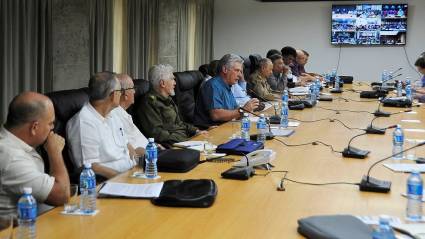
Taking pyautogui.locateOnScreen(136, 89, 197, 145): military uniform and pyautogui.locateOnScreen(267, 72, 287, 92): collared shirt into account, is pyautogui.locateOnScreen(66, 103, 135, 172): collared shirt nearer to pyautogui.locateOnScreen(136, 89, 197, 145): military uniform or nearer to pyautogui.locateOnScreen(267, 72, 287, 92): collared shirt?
Answer: pyautogui.locateOnScreen(136, 89, 197, 145): military uniform

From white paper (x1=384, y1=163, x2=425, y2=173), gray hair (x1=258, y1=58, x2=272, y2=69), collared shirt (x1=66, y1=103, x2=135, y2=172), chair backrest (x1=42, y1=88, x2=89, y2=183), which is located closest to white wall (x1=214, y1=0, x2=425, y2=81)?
gray hair (x1=258, y1=58, x2=272, y2=69)

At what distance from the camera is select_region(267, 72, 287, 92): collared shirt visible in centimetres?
749

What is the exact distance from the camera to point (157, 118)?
4.12 meters

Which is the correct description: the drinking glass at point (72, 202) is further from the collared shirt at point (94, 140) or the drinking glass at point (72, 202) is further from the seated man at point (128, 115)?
the seated man at point (128, 115)

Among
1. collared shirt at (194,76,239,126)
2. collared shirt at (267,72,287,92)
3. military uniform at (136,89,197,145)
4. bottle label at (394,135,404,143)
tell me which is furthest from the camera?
collared shirt at (267,72,287,92)

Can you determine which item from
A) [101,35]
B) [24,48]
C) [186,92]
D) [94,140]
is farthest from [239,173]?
[101,35]

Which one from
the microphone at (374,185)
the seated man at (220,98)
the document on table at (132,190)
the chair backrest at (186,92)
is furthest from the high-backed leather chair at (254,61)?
the document on table at (132,190)

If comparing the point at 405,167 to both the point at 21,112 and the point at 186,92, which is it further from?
the point at 186,92

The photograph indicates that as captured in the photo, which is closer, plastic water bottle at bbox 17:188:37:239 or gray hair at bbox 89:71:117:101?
plastic water bottle at bbox 17:188:37:239

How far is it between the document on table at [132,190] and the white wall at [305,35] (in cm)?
916

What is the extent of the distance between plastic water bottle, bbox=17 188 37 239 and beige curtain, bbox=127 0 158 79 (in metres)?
6.00

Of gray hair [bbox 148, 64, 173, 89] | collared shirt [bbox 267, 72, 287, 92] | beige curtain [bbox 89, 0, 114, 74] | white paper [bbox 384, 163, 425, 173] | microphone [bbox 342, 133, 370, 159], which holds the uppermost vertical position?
beige curtain [bbox 89, 0, 114, 74]

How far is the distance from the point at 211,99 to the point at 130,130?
53.0 inches

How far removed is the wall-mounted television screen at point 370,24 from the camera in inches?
413
